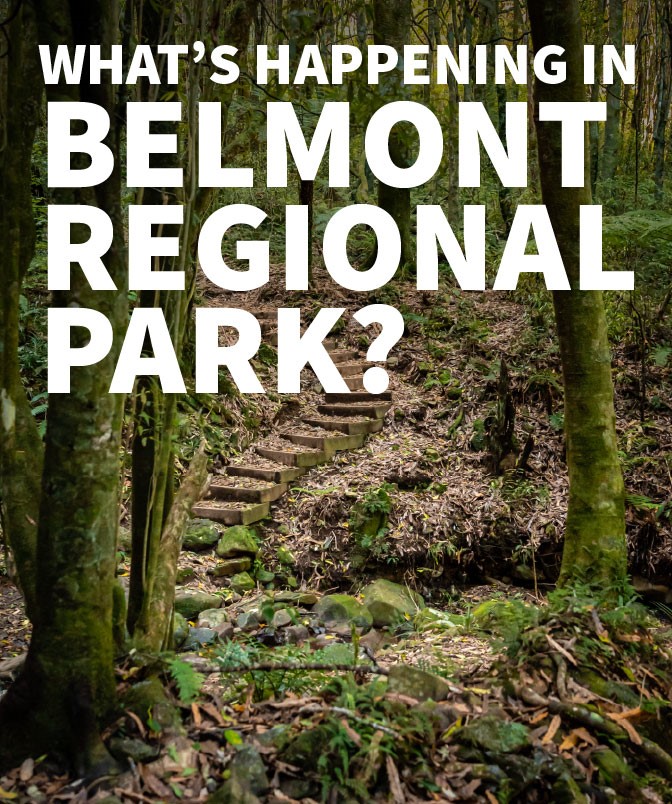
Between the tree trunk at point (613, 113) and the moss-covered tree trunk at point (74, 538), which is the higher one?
the tree trunk at point (613, 113)

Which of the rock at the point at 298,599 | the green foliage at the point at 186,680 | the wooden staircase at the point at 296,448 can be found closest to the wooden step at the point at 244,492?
the wooden staircase at the point at 296,448

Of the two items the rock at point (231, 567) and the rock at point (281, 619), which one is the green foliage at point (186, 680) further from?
the rock at point (231, 567)

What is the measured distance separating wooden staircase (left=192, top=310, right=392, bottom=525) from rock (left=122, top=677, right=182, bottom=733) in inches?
152

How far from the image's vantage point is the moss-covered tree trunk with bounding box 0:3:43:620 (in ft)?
10.8

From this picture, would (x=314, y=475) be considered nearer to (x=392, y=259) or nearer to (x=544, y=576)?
(x=544, y=576)

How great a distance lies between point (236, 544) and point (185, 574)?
61 centimetres

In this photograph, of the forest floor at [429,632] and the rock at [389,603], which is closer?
the forest floor at [429,632]

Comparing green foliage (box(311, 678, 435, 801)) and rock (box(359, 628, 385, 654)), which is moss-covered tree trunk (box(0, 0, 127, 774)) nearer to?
green foliage (box(311, 678, 435, 801))

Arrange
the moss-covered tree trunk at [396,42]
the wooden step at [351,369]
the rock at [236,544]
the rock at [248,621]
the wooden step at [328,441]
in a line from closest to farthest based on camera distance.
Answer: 1. the rock at [248,621]
2. the rock at [236,544]
3. the wooden step at [328,441]
4. the wooden step at [351,369]
5. the moss-covered tree trunk at [396,42]

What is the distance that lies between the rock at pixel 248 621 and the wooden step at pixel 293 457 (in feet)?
9.12

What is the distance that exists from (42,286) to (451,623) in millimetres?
6624

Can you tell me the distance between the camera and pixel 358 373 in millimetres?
9773

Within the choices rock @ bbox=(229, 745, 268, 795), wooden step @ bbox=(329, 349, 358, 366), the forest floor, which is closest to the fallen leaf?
the forest floor

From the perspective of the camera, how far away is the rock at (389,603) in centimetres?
530
